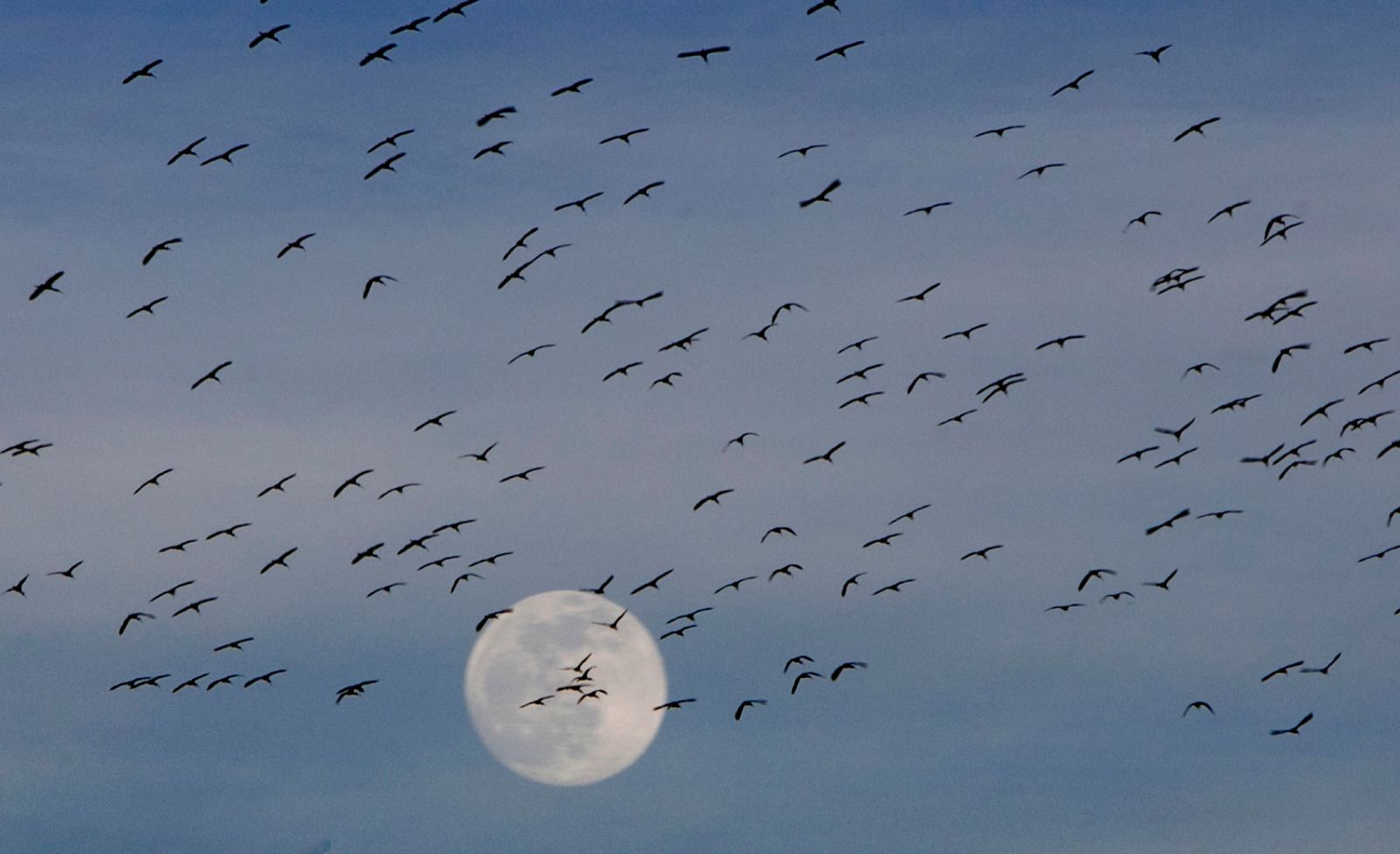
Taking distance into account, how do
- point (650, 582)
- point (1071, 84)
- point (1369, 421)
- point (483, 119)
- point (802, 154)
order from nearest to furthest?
point (483, 119) → point (802, 154) → point (1071, 84) → point (650, 582) → point (1369, 421)

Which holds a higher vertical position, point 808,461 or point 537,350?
point 537,350

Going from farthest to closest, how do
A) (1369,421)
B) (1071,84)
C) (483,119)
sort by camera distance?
(1369,421), (1071,84), (483,119)

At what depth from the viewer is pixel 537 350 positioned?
419 feet

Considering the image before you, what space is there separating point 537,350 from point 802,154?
26.7 m

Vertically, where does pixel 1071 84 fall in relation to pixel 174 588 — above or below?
above

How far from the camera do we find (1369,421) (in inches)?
5217

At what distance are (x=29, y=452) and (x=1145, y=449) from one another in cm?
7040

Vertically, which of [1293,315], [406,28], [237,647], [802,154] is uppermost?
[406,28]

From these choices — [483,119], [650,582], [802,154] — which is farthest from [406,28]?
[650,582]

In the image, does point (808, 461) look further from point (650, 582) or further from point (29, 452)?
point (29, 452)

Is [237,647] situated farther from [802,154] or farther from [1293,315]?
[1293,315]

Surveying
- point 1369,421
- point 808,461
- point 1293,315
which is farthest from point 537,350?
point 1369,421

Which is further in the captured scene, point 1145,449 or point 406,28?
point 1145,449

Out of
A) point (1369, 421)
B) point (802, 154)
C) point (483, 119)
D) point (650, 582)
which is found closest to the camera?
point (483, 119)
